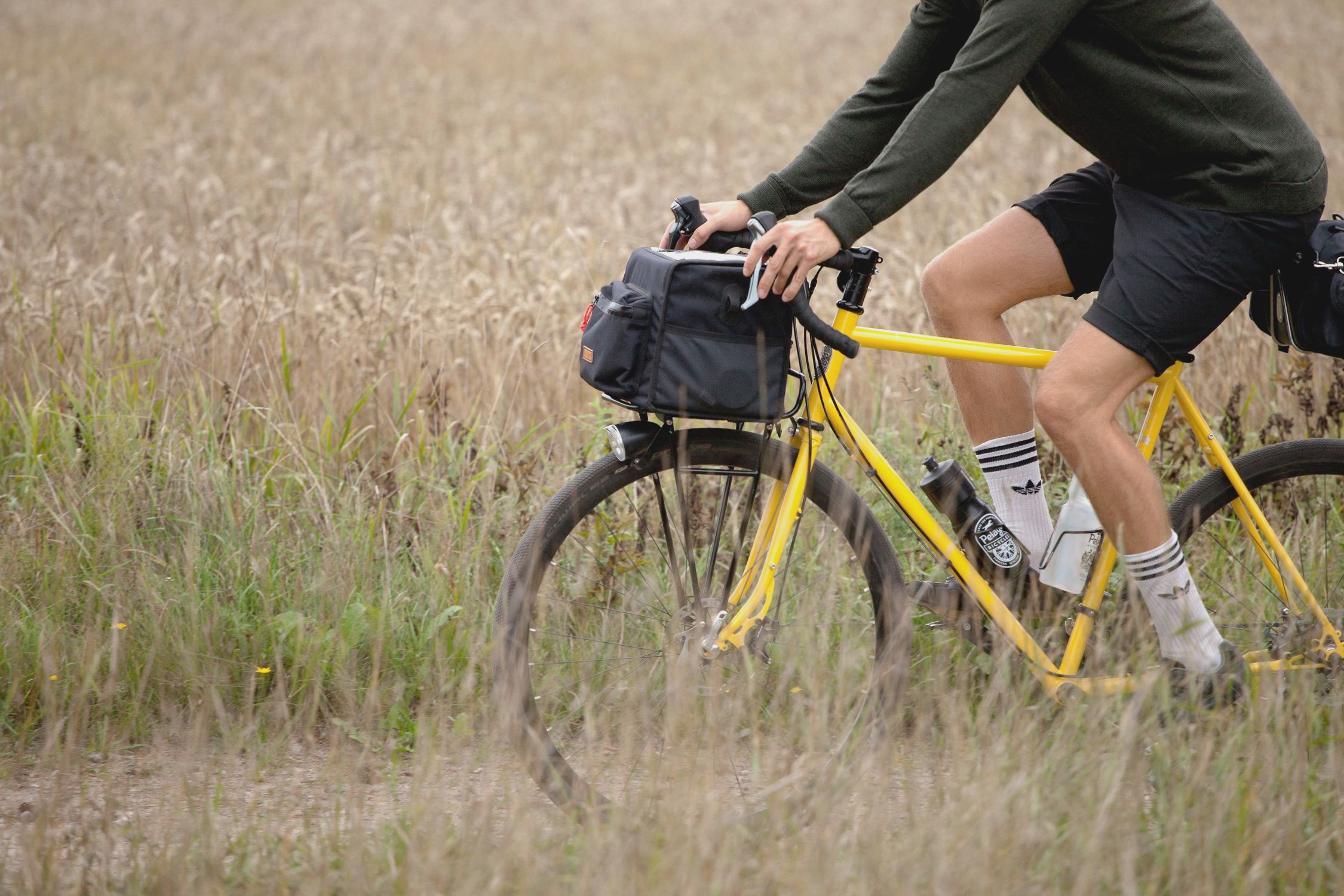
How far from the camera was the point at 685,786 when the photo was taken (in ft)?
8.49

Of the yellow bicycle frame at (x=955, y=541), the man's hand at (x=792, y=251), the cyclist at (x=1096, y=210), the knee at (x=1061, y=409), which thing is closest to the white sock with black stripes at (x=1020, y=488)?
the cyclist at (x=1096, y=210)

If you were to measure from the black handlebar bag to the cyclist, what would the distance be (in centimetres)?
11

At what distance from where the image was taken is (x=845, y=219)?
2.60 metres

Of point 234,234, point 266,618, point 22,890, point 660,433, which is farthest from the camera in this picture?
point 234,234

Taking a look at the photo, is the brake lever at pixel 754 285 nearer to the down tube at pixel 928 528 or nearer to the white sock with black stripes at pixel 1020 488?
the down tube at pixel 928 528

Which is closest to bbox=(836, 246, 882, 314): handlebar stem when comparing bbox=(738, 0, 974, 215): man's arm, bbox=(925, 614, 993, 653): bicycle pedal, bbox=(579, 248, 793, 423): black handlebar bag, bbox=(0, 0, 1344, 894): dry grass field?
bbox=(579, 248, 793, 423): black handlebar bag

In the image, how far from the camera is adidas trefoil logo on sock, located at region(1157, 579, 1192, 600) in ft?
→ 9.89

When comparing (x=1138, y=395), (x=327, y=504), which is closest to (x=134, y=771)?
(x=327, y=504)

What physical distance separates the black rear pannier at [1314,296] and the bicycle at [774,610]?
0.29 m

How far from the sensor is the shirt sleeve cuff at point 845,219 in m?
2.60

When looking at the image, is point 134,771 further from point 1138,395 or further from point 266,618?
point 1138,395

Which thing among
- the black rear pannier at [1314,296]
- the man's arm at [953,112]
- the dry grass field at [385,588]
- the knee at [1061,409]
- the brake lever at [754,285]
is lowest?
the dry grass field at [385,588]

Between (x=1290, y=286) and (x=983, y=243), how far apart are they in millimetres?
778

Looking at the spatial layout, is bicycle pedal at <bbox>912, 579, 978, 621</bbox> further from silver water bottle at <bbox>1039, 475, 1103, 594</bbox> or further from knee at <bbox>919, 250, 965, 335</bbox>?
knee at <bbox>919, 250, 965, 335</bbox>
